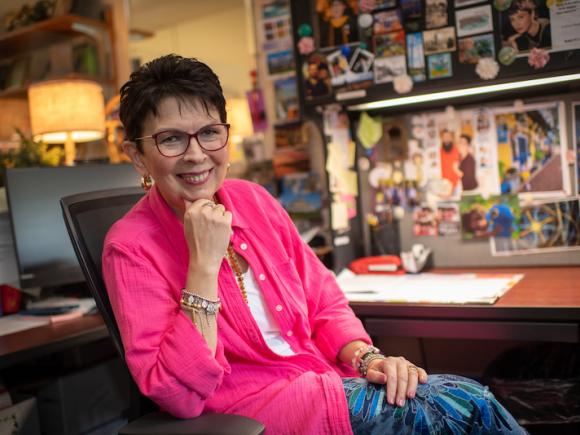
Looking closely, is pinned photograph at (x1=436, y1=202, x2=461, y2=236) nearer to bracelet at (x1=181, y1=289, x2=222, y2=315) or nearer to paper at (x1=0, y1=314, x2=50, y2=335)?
bracelet at (x1=181, y1=289, x2=222, y2=315)

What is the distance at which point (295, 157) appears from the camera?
2.43 meters

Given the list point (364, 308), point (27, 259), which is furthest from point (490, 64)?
point (27, 259)

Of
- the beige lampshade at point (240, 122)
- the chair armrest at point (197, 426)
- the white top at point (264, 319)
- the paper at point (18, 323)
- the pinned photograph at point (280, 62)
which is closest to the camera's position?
the chair armrest at point (197, 426)

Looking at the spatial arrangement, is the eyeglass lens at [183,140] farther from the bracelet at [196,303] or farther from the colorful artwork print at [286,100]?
the colorful artwork print at [286,100]

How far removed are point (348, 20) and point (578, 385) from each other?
3.99 feet

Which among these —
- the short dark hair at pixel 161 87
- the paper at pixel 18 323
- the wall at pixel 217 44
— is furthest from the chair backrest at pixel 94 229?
the wall at pixel 217 44

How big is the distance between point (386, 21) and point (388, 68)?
14 centimetres

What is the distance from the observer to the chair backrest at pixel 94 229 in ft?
3.96

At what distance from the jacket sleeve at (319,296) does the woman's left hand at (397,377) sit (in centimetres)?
17

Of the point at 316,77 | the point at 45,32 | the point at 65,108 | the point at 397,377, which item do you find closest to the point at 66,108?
the point at 65,108

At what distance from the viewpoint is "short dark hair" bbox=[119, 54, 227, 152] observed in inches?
46.8

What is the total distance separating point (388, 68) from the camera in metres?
1.77

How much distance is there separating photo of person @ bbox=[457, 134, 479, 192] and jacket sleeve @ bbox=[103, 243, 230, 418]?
1.13 meters

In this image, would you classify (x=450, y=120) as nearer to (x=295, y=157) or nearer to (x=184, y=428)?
(x=295, y=157)
